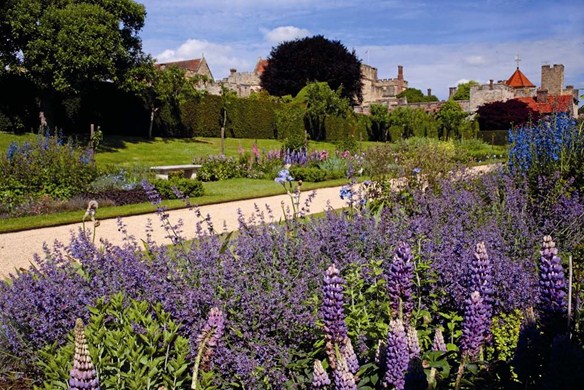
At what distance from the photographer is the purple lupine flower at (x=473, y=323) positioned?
6.29 feet

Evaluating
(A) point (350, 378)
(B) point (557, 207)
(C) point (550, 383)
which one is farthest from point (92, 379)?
(B) point (557, 207)

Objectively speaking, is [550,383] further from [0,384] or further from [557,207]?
[557,207]

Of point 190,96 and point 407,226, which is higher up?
point 190,96

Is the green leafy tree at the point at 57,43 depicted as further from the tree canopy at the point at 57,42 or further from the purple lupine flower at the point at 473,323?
the purple lupine flower at the point at 473,323

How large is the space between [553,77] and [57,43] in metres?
46.9

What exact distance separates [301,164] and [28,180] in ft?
29.0

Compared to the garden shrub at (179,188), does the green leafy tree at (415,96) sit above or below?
above

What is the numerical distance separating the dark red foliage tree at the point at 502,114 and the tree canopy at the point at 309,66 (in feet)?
34.6

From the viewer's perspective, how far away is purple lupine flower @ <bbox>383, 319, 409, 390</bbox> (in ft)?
5.98

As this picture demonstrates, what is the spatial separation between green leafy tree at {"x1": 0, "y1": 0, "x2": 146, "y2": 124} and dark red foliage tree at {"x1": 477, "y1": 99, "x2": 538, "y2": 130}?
86.0 ft

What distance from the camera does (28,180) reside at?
11.0 meters

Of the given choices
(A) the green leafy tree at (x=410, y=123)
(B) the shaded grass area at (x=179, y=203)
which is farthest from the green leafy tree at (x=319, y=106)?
(B) the shaded grass area at (x=179, y=203)

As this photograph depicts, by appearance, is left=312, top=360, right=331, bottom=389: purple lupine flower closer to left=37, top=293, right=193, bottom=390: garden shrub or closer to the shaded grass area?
left=37, top=293, right=193, bottom=390: garden shrub

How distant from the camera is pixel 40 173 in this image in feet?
36.3
